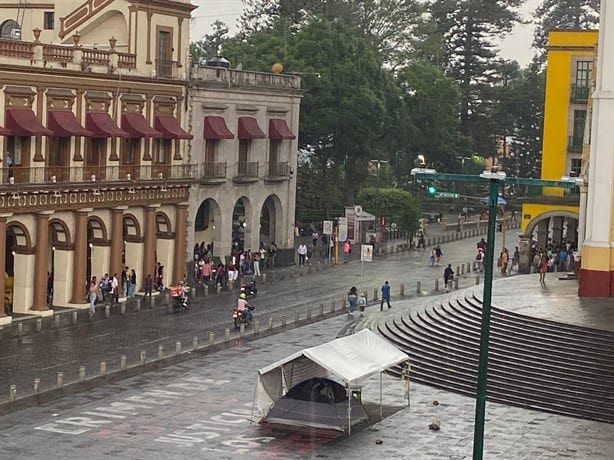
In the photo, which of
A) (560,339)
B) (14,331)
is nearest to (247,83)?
(14,331)

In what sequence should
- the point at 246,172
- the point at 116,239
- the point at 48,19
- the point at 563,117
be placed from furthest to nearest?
the point at 563,117, the point at 246,172, the point at 48,19, the point at 116,239

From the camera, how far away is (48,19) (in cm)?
7081

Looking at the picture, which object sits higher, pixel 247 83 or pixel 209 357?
pixel 247 83

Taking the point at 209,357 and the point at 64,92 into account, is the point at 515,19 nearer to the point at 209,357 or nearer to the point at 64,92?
the point at 64,92

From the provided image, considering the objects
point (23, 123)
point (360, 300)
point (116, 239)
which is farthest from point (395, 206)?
point (23, 123)

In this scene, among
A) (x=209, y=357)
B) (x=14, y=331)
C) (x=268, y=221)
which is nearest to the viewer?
(x=209, y=357)

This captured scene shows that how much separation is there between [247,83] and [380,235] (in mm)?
18455

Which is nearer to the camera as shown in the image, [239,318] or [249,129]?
[239,318]

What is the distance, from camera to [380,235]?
293ft

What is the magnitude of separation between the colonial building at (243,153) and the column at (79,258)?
10546 millimetres

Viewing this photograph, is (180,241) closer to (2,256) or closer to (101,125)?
(101,125)

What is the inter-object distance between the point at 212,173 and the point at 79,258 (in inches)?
531

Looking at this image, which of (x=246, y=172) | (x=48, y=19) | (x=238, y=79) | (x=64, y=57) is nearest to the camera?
(x=64, y=57)

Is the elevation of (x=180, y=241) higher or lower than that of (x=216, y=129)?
lower
